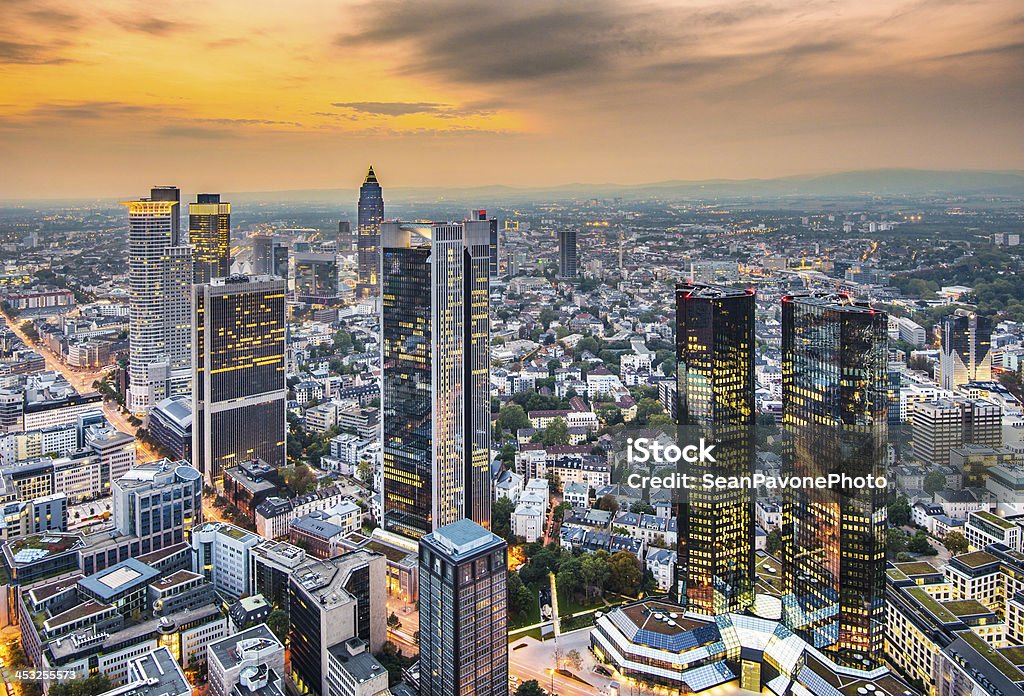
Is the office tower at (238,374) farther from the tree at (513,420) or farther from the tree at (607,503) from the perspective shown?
the tree at (607,503)

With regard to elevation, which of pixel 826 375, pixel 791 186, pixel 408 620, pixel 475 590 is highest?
pixel 791 186

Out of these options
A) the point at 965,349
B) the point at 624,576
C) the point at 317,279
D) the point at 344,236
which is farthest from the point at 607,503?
the point at 344,236

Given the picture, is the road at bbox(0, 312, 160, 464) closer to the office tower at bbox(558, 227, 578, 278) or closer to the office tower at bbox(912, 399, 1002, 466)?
the office tower at bbox(912, 399, 1002, 466)

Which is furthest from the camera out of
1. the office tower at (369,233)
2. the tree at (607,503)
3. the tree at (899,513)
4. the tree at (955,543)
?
the office tower at (369,233)

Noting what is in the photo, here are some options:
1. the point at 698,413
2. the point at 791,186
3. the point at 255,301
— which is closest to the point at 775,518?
the point at 698,413

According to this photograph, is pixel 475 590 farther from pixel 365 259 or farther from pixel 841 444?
pixel 365 259

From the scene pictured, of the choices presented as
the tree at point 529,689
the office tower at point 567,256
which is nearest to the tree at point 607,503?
the tree at point 529,689
